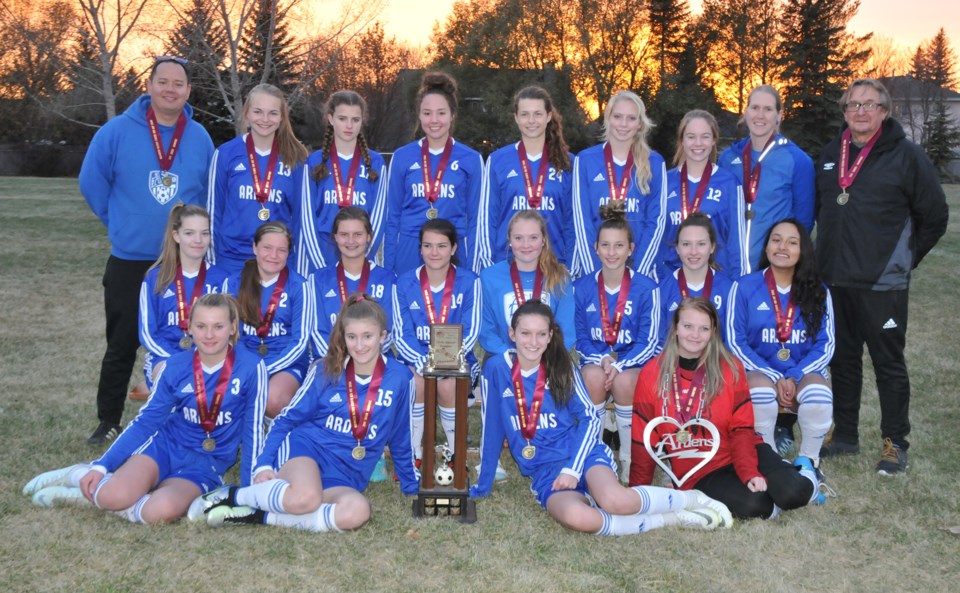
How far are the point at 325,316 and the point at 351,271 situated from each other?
1.03 ft

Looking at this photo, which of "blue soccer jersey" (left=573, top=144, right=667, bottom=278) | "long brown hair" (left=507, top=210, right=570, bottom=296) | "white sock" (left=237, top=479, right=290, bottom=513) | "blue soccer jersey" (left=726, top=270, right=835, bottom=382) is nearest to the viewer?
"white sock" (left=237, top=479, right=290, bottom=513)

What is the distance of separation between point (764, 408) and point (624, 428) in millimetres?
775

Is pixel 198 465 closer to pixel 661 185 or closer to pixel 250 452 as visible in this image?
pixel 250 452

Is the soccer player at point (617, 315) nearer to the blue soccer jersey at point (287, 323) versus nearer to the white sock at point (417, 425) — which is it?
the white sock at point (417, 425)

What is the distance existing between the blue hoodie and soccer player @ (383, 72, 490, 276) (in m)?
1.29

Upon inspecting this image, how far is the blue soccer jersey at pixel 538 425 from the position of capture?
4184 millimetres

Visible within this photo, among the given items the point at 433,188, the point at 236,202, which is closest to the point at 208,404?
the point at 236,202

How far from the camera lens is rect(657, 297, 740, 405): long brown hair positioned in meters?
4.21

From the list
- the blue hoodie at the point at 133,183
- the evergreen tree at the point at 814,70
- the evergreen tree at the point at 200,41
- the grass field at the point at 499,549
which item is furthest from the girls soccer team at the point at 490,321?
the evergreen tree at the point at 814,70

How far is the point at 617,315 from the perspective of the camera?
4836 mm

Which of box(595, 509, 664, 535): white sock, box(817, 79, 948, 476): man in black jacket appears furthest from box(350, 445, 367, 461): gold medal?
box(817, 79, 948, 476): man in black jacket

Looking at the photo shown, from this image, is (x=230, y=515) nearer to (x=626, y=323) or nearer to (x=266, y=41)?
(x=626, y=323)

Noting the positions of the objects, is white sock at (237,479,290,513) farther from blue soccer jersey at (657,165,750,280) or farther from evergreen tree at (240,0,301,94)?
evergreen tree at (240,0,301,94)

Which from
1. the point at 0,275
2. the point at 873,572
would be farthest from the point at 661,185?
the point at 0,275
